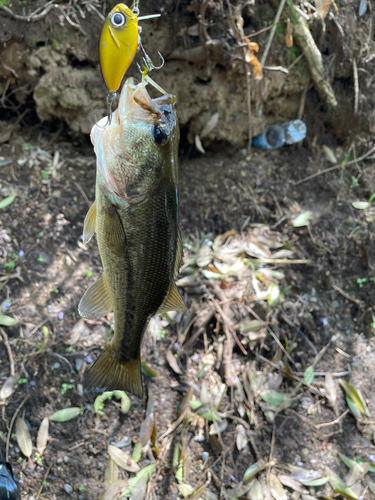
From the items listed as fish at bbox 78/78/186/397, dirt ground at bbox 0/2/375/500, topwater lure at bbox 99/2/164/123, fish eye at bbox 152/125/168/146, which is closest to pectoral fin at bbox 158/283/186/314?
fish at bbox 78/78/186/397

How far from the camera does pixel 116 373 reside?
1439 millimetres

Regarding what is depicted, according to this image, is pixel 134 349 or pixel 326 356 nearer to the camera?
pixel 134 349

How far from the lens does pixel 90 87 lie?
2842 millimetres

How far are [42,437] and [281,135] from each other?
3.12m

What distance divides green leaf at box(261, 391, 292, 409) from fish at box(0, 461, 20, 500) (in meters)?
1.64

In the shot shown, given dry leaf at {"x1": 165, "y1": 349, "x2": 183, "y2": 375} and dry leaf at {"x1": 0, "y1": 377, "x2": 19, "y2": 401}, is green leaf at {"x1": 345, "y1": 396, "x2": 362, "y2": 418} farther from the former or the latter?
dry leaf at {"x1": 0, "y1": 377, "x2": 19, "y2": 401}

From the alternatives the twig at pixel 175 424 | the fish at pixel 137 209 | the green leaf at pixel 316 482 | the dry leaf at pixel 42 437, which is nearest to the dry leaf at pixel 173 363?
the twig at pixel 175 424

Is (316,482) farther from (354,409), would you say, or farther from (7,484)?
(7,484)

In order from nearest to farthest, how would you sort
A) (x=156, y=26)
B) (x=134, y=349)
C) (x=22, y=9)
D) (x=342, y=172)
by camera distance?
1. (x=134, y=349)
2. (x=22, y=9)
3. (x=156, y=26)
4. (x=342, y=172)

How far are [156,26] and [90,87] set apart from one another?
706 mm

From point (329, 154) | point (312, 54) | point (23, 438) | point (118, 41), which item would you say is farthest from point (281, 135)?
point (23, 438)

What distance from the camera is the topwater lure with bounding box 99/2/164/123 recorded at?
0.98 metres

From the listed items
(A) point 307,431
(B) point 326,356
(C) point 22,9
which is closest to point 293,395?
(A) point 307,431

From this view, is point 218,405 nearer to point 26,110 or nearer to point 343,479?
point 343,479
